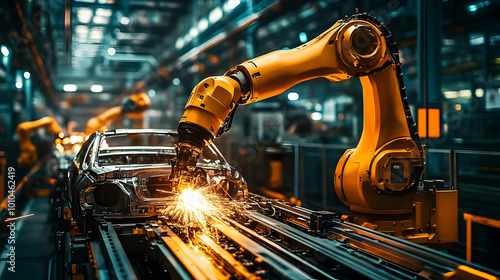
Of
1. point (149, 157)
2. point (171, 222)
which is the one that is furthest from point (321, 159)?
point (171, 222)

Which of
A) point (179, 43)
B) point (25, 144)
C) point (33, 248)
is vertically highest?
point (179, 43)

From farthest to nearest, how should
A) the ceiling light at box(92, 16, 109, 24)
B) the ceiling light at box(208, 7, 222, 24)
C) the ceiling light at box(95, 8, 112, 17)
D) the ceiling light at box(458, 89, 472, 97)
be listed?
the ceiling light at box(92, 16, 109, 24) → the ceiling light at box(95, 8, 112, 17) → the ceiling light at box(458, 89, 472, 97) → the ceiling light at box(208, 7, 222, 24)

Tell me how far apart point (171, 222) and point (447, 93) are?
12429 mm

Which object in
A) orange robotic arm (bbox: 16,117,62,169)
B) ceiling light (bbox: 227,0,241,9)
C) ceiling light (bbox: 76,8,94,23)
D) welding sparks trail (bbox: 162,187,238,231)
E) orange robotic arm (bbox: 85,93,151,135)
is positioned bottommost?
welding sparks trail (bbox: 162,187,238,231)

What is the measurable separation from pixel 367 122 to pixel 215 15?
9.30m

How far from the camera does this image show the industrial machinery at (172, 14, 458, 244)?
3396mm

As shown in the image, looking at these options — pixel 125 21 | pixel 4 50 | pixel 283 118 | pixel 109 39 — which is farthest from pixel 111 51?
pixel 4 50

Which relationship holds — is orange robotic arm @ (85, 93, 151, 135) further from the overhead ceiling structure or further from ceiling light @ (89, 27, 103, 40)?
ceiling light @ (89, 27, 103, 40)

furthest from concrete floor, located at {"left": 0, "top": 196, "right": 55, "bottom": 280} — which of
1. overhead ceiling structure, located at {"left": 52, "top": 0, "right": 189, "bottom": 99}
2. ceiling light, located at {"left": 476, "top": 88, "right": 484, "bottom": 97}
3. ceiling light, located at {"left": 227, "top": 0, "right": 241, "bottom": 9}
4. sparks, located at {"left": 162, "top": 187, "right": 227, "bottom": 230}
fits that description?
ceiling light, located at {"left": 476, "top": 88, "right": 484, "bottom": 97}

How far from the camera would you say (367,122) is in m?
4.25

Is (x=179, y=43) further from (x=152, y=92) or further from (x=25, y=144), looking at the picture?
(x=25, y=144)

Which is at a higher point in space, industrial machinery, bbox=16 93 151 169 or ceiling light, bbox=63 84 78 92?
ceiling light, bbox=63 84 78 92

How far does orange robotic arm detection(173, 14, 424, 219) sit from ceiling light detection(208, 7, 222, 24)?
871 centimetres

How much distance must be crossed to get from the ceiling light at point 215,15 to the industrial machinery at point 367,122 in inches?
343
